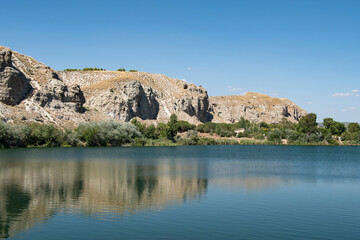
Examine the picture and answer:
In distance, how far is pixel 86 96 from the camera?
131375 mm

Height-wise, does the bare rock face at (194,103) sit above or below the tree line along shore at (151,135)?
above

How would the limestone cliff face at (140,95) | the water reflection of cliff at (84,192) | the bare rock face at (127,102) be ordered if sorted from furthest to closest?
the limestone cliff face at (140,95) → the bare rock face at (127,102) → the water reflection of cliff at (84,192)

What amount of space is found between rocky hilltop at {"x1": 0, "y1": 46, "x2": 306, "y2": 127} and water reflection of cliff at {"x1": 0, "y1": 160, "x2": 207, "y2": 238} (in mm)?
61385

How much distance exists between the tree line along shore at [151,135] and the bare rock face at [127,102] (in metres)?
16.4

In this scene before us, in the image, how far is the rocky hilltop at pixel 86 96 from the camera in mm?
97062

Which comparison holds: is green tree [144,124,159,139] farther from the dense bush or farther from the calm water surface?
the calm water surface

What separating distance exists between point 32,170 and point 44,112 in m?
67.9

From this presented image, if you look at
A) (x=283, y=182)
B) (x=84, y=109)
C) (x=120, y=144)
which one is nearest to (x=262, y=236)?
(x=283, y=182)

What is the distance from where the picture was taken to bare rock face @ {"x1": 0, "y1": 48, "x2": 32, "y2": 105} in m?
94.4

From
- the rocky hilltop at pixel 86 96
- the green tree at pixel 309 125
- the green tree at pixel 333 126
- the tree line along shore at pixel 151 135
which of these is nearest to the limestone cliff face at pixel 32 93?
the rocky hilltop at pixel 86 96

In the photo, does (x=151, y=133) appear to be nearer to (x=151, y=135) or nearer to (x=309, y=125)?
(x=151, y=135)

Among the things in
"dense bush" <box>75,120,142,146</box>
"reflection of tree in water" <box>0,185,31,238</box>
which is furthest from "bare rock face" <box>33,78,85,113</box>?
"reflection of tree in water" <box>0,185,31,238</box>

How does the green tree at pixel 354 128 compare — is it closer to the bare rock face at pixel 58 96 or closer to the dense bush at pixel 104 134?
the dense bush at pixel 104 134

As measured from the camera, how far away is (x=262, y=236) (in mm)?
14461
